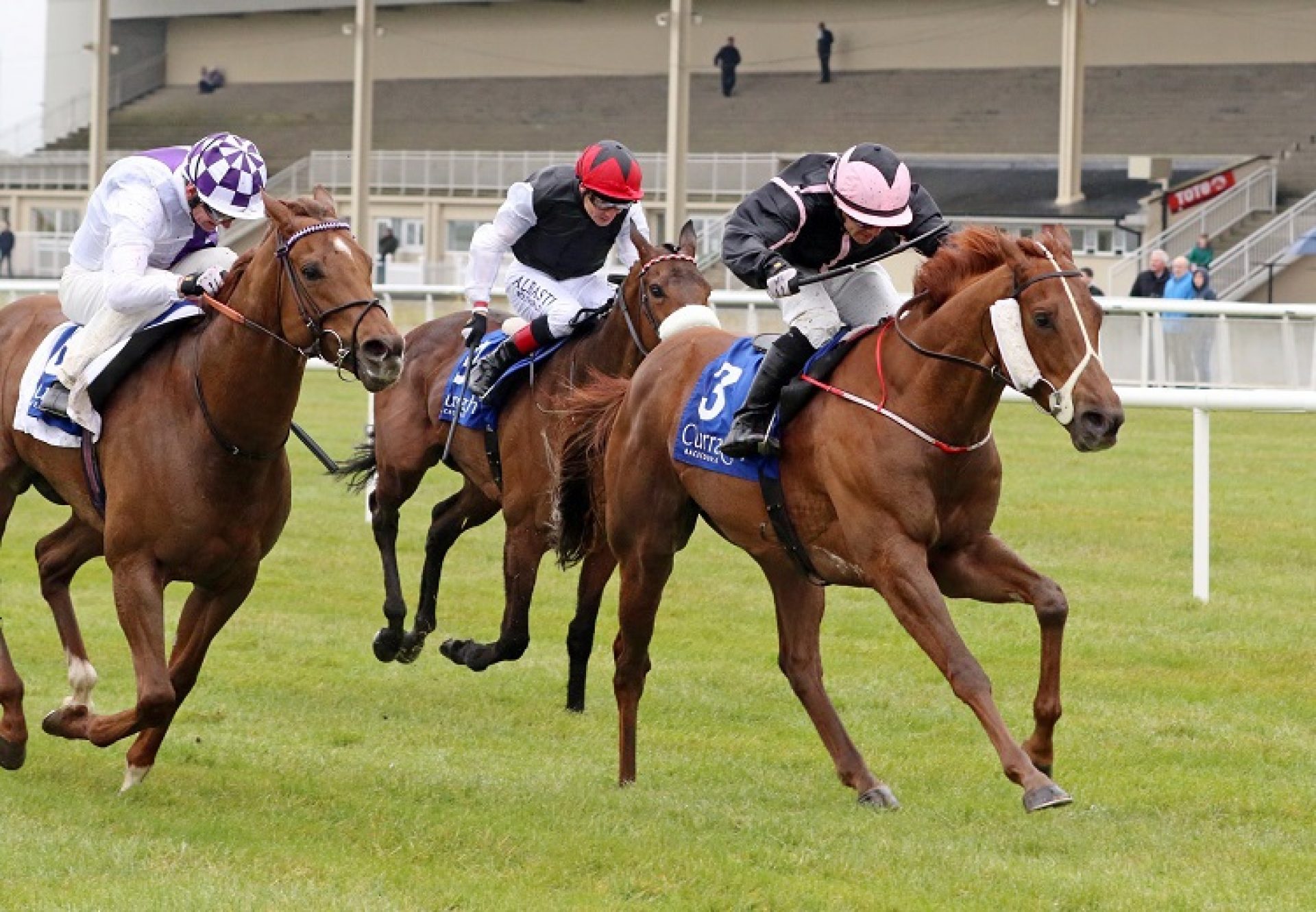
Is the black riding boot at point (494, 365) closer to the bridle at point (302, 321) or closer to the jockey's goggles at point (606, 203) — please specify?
the jockey's goggles at point (606, 203)

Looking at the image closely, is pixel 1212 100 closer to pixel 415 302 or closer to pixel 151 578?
pixel 415 302

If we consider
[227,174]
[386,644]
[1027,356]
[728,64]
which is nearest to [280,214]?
[227,174]

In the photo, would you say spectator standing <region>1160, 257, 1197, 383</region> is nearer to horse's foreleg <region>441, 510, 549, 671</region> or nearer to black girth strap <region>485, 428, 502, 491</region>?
black girth strap <region>485, 428, 502, 491</region>

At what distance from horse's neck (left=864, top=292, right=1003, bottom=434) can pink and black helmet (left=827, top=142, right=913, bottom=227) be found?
0.41 m

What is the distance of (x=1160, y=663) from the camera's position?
26.1ft

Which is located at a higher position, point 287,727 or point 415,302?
point 415,302

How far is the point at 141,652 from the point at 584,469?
1.88 meters

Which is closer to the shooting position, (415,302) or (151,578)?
(151,578)

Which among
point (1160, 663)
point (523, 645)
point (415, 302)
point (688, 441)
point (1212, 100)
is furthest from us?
point (1212, 100)

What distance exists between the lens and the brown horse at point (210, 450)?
5520mm

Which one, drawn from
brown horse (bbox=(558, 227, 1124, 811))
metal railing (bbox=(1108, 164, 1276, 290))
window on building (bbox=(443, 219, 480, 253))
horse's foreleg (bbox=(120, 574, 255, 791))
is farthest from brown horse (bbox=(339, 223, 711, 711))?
window on building (bbox=(443, 219, 480, 253))

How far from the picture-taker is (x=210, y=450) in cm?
577

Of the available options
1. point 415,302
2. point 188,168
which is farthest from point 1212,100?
point 188,168

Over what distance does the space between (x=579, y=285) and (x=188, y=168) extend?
2.47 m
